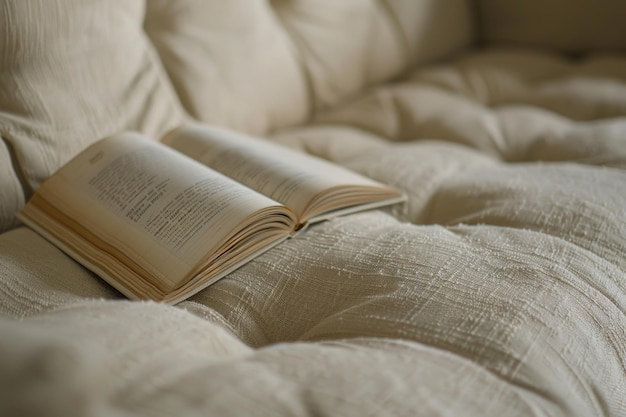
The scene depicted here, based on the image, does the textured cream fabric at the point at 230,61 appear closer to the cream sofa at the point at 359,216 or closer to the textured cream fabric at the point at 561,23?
the cream sofa at the point at 359,216

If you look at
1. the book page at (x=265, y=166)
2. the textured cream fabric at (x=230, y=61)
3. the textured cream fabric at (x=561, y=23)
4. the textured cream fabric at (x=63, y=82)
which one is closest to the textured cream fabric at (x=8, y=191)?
the textured cream fabric at (x=63, y=82)

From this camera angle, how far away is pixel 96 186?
83cm

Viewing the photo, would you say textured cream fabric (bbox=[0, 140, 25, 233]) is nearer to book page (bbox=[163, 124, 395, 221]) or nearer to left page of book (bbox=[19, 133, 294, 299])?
left page of book (bbox=[19, 133, 294, 299])

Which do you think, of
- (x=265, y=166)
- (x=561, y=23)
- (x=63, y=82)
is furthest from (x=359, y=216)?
(x=561, y=23)

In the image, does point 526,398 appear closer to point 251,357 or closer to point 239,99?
point 251,357

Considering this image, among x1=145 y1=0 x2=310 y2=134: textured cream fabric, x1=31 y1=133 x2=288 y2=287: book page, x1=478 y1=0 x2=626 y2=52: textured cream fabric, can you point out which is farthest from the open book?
x1=478 y1=0 x2=626 y2=52: textured cream fabric

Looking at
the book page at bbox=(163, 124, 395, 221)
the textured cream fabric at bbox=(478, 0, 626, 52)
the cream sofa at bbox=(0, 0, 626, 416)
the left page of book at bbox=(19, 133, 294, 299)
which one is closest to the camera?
the cream sofa at bbox=(0, 0, 626, 416)

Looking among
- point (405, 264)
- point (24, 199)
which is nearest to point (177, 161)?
point (24, 199)

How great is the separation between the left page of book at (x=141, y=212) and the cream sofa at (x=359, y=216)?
0.03 metres

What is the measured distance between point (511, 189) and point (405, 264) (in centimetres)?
25

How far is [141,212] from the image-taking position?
2.54 feet

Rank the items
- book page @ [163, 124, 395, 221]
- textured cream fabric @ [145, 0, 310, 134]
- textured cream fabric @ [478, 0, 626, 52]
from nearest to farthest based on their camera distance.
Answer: book page @ [163, 124, 395, 221] < textured cream fabric @ [145, 0, 310, 134] < textured cream fabric @ [478, 0, 626, 52]

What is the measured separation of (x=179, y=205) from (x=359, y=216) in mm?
219

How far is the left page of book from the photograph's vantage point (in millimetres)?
719
